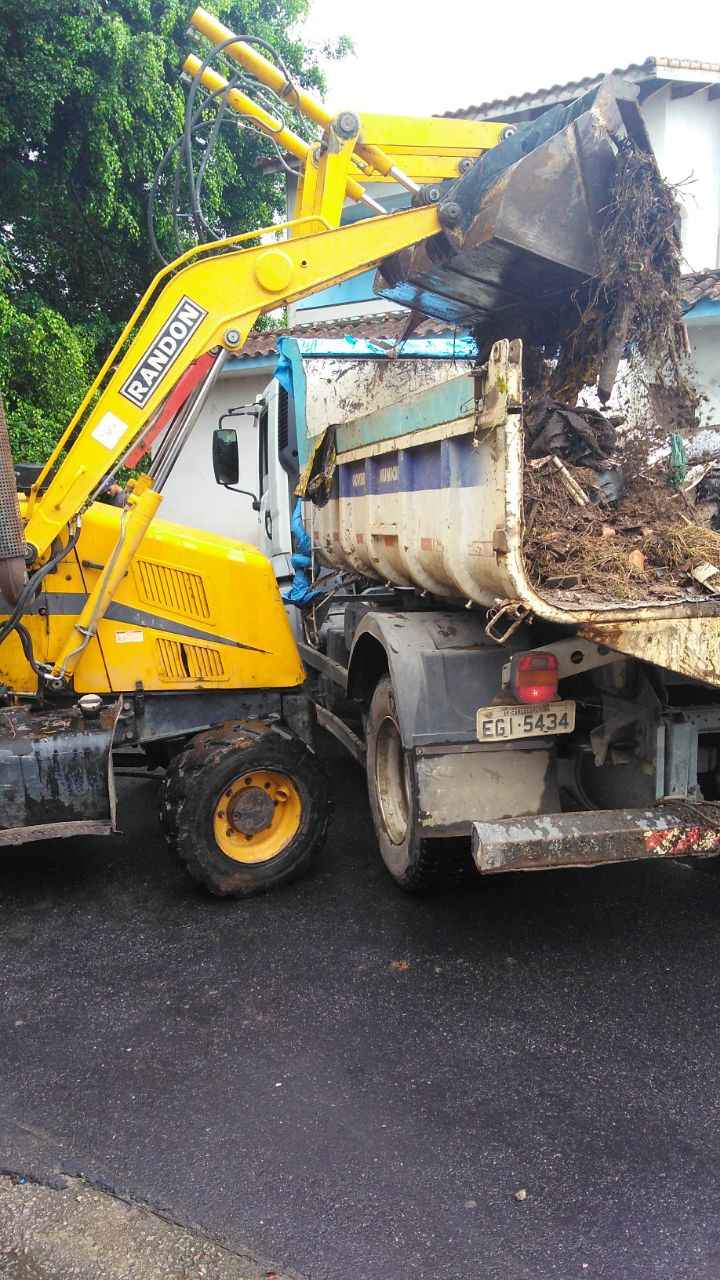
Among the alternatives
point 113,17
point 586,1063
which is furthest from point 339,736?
point 113,17

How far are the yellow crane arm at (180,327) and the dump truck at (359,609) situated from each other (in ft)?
0.03

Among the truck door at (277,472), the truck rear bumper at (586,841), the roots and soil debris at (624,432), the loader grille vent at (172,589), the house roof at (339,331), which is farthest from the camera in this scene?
the house roof at (339,331)

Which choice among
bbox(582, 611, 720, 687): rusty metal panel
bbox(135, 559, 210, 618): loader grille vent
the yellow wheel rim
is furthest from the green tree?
bbox(582, 611, 720, 687): rusty metal panel

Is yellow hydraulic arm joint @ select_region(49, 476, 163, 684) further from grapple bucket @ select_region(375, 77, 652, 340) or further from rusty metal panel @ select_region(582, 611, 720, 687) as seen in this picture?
rusty metal panel @ select_region(582, 611, 720, 687)

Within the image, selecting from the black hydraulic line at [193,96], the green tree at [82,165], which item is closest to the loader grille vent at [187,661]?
the black hydraulic line at [193,96]

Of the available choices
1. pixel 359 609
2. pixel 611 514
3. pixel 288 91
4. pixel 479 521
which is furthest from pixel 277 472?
pixel 479 521

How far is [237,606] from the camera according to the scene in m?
4.59

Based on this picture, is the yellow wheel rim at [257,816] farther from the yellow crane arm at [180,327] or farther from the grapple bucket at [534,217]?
the grapple bucket at [534,217]

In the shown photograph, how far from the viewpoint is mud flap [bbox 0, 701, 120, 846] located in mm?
3834

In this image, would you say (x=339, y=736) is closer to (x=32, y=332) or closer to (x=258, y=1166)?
(x=258, y=1166)

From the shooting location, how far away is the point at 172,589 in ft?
14.6

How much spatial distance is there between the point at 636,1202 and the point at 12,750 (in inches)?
113

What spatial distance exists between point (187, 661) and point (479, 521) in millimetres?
1951

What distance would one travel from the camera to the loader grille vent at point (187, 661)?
4445 mm
